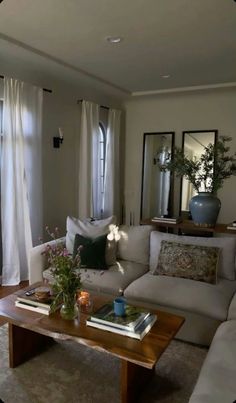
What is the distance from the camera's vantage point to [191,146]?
5.08 m

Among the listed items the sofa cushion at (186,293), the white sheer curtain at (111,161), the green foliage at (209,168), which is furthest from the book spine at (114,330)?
the white sheer curtain at (111,161)

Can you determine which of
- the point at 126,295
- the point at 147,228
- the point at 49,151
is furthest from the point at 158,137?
the point at 126,295

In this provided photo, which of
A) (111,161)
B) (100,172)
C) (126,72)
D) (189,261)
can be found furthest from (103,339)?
(111,161)

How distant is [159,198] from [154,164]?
59 cm

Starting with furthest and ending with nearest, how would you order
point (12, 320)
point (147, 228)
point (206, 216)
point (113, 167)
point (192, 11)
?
point (113, 167) → point (206, 216) → point (147, 228) → point (192, 11) → point (12, 320)

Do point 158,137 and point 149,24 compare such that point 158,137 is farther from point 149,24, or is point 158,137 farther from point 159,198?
point 149,24

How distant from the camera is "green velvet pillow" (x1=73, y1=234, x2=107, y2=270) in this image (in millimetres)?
3025

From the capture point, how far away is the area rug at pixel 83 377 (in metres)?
1.91

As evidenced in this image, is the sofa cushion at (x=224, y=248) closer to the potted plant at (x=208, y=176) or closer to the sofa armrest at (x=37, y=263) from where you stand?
the potted plant at (x=208, y=176)

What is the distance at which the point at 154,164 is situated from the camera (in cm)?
539

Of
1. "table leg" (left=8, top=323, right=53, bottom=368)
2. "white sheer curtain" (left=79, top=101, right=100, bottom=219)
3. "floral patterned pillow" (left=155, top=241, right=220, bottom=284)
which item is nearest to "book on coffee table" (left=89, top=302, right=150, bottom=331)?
"table leg" (left=8, top=323, right=53, bottom=368)

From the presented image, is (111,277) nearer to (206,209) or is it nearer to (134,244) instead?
(134,244)

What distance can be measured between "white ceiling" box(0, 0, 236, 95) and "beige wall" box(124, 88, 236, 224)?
2.70 feet

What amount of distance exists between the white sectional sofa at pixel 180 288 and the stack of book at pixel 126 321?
1.27 ft
